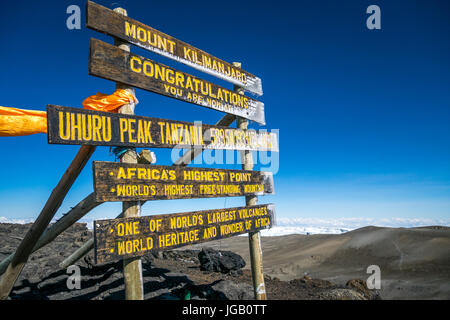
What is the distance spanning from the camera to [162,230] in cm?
380

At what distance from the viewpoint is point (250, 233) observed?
595cm

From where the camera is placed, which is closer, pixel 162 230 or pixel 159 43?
pixel 162 230

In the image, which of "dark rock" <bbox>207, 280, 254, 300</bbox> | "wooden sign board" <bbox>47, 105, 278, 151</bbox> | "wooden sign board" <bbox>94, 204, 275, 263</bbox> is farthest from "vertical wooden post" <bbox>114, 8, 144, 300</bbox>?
"dark rock" <bbox>207, 280, 254, 300</bbox>

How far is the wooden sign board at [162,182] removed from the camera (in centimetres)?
330

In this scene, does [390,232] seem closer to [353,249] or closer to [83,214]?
[353,249]

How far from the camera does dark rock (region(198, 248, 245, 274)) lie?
10.2m

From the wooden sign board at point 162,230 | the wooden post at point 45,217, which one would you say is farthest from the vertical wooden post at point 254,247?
the wooden post at point 45,217

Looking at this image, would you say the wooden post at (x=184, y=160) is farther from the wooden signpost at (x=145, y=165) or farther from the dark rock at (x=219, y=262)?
the dark rock at (x=219, y=262)

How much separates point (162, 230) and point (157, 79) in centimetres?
216

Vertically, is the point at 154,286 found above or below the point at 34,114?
below

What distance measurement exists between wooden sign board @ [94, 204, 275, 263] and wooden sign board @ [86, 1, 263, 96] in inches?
96.3

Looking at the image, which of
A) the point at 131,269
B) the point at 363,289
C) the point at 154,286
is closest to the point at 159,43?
the point at 131,269

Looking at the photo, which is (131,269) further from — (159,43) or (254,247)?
(159,43)
